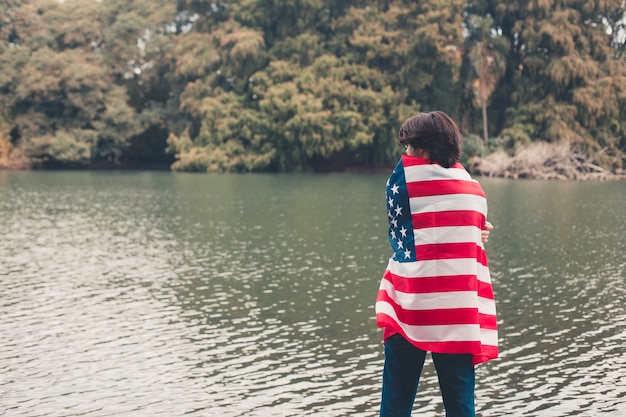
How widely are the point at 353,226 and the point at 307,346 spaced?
11218mm

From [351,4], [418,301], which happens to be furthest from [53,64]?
[418,301]

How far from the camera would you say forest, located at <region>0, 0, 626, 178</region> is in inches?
1668

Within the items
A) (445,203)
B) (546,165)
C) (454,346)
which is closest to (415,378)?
(454,346)

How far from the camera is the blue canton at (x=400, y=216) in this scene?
3652mm

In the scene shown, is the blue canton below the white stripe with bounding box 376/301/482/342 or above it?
above

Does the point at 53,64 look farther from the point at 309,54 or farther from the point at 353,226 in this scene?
the point at 353,226

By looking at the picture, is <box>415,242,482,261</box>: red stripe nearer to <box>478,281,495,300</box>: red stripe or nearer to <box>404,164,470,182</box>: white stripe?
<box>478,281,495,300</box>: red stripe

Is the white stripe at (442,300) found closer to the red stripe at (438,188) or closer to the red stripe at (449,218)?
the red stripe at (449,218)

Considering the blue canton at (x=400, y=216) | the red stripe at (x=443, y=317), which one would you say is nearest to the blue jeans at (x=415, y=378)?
the red stripe at (x=443, y=317)

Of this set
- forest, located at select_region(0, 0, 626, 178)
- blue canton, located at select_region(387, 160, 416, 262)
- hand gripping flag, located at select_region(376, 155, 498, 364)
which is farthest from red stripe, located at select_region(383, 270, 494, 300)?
forest, located at select_region(0, 0, 626, 178)

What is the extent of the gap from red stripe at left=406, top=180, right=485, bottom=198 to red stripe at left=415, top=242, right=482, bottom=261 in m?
0.24

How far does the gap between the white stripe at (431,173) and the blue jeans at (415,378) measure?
768mm

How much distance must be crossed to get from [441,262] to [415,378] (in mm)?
611

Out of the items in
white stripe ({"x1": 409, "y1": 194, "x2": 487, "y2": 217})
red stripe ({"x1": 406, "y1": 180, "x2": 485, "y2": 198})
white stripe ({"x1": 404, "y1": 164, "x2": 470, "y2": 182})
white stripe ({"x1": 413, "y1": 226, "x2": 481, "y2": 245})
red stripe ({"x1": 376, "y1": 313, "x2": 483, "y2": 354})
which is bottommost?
red stripe ({"x1": 376, "y1": 313, "x2": 483, "y2": 354})
